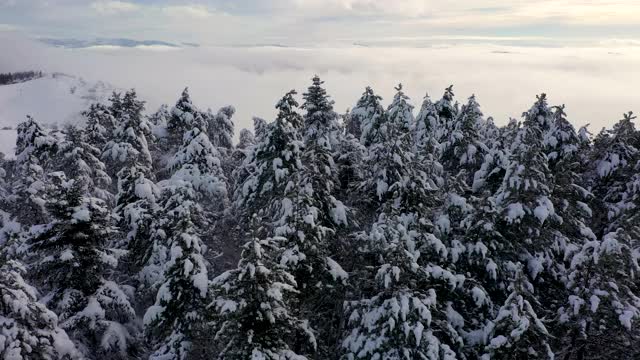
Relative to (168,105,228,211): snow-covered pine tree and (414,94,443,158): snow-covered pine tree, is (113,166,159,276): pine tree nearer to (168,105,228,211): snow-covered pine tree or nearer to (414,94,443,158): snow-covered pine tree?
(168,105,228,211): snow-covered pine tree

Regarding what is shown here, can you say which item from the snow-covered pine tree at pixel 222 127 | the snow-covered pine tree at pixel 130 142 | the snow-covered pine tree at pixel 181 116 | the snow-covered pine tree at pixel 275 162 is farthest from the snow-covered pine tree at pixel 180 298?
the snow-covered pine tree at pixel 222 127

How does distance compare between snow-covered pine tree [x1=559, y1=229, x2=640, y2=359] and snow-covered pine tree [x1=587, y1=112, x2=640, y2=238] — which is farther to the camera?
snow-covered pine tree [x1=587, y1=112, x2=640, y2=238]

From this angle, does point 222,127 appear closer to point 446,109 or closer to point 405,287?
point 446,109

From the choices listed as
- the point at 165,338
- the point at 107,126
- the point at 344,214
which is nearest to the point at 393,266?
the point at 344,214

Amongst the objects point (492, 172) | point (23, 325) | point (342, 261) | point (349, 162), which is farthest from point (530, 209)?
point (23, 325)

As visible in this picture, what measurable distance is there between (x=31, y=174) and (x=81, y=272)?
11179 millimetres

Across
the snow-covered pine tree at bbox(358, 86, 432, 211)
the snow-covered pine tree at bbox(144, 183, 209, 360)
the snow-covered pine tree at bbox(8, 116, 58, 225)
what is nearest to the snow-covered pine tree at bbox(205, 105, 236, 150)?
the snow-covered pine tree at bbox(8, 116, 58, 225)

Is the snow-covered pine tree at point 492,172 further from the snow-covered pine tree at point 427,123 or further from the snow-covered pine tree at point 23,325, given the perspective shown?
the snow-covered pine tree at point 23,325

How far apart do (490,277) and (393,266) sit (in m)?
4.71

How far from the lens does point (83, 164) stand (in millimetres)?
26391

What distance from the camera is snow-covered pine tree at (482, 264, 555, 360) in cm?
1424

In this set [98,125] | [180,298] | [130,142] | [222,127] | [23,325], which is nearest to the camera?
[23,325]

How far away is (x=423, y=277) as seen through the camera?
15508 millimetres

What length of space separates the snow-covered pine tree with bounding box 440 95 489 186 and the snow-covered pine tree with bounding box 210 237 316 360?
637 inches
